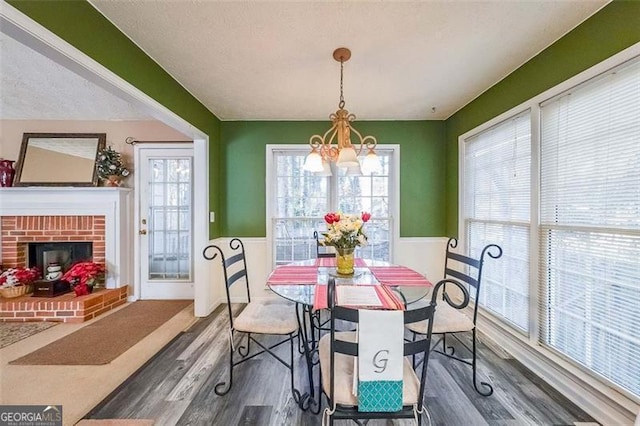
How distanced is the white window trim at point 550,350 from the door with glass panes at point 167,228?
3.60 meters

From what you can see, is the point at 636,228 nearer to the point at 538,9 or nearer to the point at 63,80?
the point at 538,9

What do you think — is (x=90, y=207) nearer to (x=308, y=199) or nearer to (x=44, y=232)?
(x=44, y=232)

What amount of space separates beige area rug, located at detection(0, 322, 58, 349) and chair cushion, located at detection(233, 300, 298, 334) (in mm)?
2373

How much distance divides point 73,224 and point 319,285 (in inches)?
138

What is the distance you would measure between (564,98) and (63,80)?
14.2 feet

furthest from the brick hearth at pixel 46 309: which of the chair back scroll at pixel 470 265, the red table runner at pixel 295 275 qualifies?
the chair back scroll at pixel 470 265

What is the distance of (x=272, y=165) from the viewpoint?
3609 mm

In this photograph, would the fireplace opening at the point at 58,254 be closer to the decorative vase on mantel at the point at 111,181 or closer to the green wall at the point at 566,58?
the decorative vase on mantel at the point at 111,181

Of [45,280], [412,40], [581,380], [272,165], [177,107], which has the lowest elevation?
[581,380]

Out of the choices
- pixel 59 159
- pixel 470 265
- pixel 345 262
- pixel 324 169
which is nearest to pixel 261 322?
pixel 345 262

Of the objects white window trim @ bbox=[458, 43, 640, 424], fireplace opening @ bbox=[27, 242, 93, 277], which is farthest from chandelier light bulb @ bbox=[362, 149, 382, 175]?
fireplace opening @ bbox=[27, 242, 93, 277]

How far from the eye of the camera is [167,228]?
11.9 ft

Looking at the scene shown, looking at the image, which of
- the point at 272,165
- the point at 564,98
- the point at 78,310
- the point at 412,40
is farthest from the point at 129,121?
the point at 564,98

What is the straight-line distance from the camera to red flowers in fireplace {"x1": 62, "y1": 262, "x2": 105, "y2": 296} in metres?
3.11
